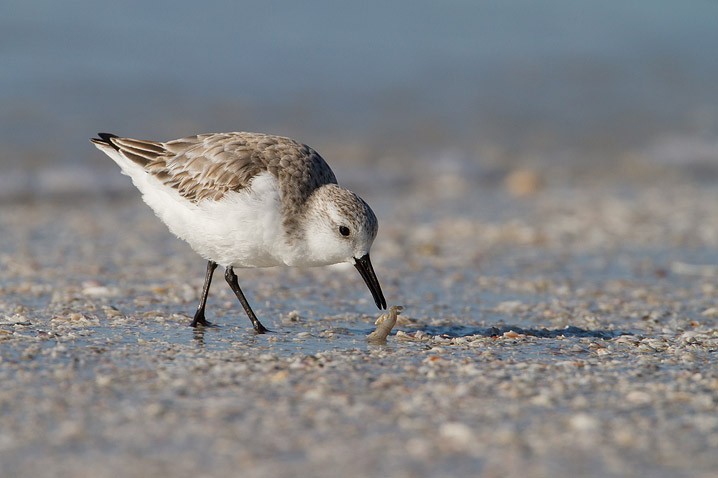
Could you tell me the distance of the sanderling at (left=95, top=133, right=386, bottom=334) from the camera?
6168mm

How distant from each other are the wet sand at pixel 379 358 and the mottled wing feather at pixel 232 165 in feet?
2.96

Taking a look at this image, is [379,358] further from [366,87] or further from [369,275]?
[366,87]

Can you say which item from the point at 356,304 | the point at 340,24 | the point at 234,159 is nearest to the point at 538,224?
the point at 356,304

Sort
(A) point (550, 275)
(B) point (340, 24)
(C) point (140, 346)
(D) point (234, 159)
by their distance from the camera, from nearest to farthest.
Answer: (C) point (140, 346) < (D) point (234, 159) < (A) point (550, 275) < (B) point (340, 24)

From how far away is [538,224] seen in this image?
10898mm

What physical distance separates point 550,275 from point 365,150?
6450 millimetres

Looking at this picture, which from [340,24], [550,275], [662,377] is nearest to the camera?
[662,377]

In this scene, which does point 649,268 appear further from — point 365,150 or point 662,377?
point 365,150

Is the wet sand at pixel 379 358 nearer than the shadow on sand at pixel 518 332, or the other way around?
the wet sand at pixel 379 358

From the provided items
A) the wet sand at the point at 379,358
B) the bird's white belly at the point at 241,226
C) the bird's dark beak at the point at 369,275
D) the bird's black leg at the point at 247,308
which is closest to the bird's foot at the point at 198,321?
the wet sand at the point at 379,358

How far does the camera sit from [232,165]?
6.38 meters

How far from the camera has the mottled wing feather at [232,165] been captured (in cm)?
631

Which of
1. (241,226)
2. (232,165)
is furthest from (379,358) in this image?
(232,165)

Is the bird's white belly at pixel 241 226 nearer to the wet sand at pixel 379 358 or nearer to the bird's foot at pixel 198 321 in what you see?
the bird's foot at pixel 198 321
